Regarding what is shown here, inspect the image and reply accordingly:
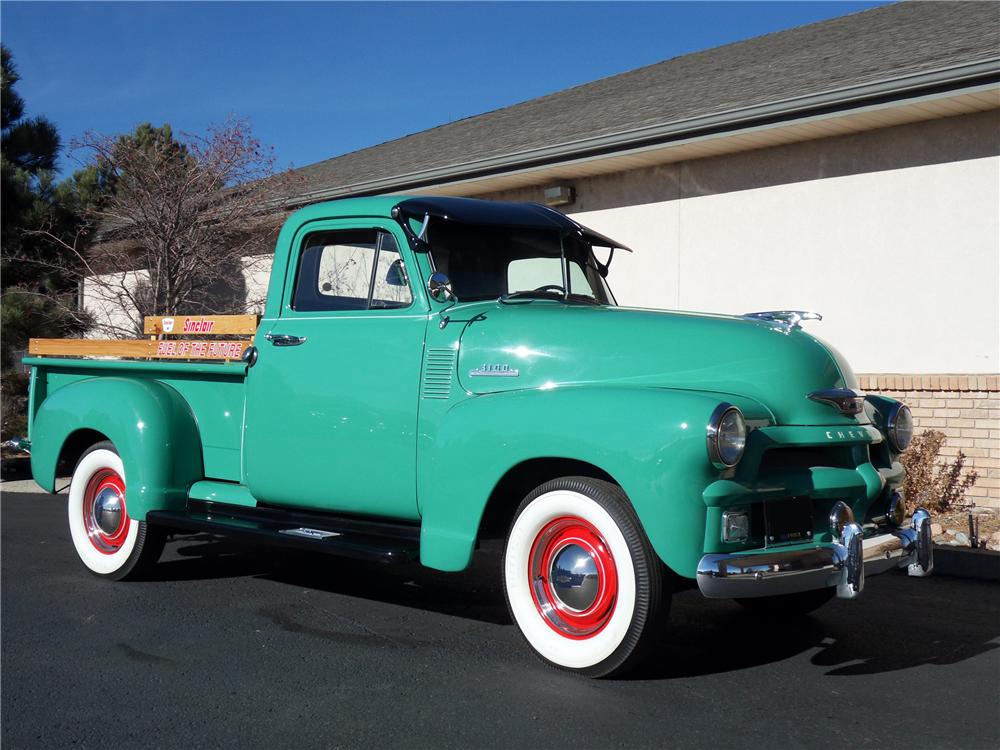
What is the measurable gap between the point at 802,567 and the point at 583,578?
881 mm

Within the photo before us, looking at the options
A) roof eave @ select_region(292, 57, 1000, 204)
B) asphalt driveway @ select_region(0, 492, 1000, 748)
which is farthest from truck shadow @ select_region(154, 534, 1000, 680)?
roof eave @ select_region(292, 57, 1000, 204)

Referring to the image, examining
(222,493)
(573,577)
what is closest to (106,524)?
(222,493)

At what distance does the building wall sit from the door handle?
582 cm

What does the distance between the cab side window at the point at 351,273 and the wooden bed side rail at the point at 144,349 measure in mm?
525

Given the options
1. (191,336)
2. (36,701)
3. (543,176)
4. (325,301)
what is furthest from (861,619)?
(543,176)

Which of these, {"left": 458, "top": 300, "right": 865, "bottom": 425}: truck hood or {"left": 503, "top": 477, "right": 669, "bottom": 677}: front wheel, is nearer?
{"left": 503, "top": 477, "right": 669, "bottom": 677}: front wheel

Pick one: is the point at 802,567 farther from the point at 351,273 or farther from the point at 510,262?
the point at 351,273

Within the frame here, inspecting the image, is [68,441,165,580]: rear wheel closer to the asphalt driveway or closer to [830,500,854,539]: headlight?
the asphalt driveway

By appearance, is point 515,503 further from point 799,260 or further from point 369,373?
point 799,260

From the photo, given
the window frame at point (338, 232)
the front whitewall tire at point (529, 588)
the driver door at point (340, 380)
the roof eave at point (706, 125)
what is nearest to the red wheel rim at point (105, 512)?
the driver door at point (340, 380)

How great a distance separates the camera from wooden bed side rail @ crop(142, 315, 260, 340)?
582cm

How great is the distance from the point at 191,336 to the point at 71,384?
895 millimetres

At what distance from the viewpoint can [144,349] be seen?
6.30m

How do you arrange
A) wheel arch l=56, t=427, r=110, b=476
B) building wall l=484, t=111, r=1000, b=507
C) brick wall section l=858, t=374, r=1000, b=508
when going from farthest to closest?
1. building wall l=484, t=111, r=1000, b=507
2. brick wall section l=858, t=374, r=1000, b=508
3. wheel arch l=56, t=427, r=110, b=476
